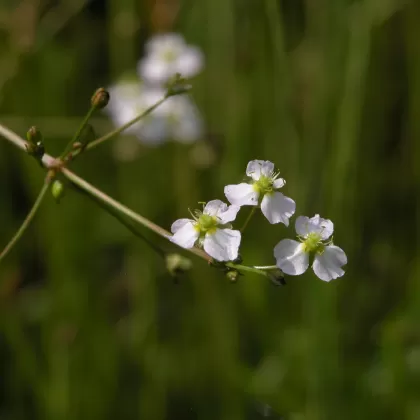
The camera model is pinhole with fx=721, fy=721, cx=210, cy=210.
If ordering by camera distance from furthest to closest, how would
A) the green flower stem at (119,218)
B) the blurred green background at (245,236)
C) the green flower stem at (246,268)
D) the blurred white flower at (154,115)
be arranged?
1. the blurred white flower at (154,115)
2. the blurred green background at (245,236)
3. the green flower stem at (119,218)
4. the green flower stem at (246,268)

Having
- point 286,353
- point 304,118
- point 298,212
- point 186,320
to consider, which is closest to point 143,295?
point 186,320

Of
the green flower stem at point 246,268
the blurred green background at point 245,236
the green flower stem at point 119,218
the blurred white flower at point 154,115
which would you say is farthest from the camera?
the blurred white flower at point 154,115

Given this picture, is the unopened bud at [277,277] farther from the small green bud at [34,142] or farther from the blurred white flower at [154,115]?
the blurred white flower at [154,115]

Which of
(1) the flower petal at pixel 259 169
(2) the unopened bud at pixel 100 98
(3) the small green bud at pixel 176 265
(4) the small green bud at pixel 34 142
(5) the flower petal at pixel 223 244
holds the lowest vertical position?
(5) the flower petal at pixel 223 244

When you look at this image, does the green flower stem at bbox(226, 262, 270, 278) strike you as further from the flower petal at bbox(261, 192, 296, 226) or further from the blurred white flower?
the blurred white flower

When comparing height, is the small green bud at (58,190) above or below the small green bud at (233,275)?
above

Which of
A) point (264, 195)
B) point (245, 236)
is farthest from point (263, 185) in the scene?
point (245, 236)

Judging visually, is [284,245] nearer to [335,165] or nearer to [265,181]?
[265,181]

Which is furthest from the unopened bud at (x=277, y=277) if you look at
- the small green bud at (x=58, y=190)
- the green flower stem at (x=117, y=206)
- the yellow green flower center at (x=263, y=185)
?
the small green bud at (x=58, y=190)
